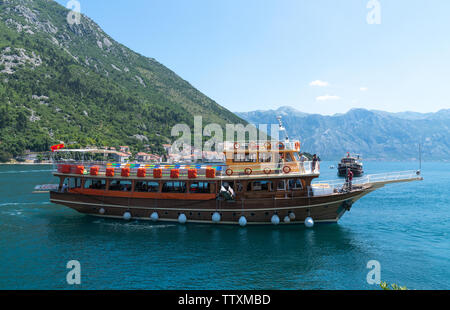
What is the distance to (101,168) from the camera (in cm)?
2628

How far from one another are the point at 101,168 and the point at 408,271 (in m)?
25.2

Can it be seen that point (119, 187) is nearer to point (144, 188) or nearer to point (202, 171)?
point (144, 188)

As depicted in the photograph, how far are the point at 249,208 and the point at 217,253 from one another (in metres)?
5.52

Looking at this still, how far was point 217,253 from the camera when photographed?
1838cm

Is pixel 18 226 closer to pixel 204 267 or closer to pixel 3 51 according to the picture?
pixel 204 267

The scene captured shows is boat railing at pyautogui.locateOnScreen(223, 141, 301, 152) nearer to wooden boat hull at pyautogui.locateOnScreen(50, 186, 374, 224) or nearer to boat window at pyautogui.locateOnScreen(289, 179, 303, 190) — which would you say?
boat window at pyautogui.locateOnScreen(289, 179, 303, 190)

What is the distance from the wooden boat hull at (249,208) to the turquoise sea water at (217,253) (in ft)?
2.98

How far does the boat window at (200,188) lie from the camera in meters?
24.1

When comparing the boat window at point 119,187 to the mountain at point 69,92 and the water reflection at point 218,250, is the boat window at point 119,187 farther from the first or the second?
the mountain at point 69,92

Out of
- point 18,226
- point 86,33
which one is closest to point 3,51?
point 86,33

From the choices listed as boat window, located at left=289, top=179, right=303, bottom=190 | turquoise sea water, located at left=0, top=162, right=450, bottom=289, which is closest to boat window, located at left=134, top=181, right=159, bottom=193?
turquoise sea water, located at left=0, top=162, right=450, bottom=289

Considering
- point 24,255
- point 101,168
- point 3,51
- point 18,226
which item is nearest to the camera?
point 24,255

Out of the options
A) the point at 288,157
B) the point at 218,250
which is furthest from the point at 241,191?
the point at 218,250
